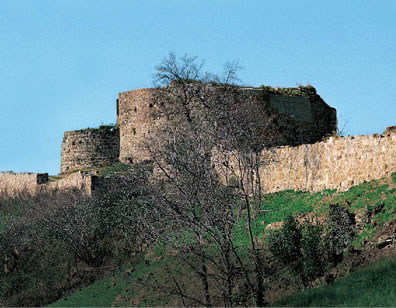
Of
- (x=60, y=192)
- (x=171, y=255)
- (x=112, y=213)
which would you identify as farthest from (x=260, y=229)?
(x=60, y=192)

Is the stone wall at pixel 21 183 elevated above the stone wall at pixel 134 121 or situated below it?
below

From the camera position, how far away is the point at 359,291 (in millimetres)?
13812

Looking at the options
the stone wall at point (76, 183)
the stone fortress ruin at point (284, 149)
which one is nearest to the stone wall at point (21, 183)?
the stone fortress ruin at point (284, 149)

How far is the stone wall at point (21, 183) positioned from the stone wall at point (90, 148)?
3163 millimetres

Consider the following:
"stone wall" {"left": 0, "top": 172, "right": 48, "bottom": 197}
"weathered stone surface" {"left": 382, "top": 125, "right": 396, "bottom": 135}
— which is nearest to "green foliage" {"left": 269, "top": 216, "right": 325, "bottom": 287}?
"weathered stone surface" {"left": 382, "top": 125, "right": 396, "bottom": 135}

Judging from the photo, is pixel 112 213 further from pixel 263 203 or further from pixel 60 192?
pixel 263 203

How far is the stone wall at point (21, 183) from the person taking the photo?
112 ft

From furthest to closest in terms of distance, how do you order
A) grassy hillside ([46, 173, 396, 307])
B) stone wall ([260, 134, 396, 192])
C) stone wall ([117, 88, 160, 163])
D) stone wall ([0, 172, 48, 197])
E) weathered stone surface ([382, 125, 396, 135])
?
1. stone wall ([117, 88, 160, 163])
2. stone wall ([0, 172, 48, 197])
3. weathered stone surface ([382, 125, 396, 135])
4. stone wall ([260, 134, 396, 192])
5. grassy hillside ([46, 173, 396, 307])

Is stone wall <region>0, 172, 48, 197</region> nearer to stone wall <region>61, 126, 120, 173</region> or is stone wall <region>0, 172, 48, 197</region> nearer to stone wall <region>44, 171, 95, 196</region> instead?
stone wall <region>44, 171, 95, 196</region>

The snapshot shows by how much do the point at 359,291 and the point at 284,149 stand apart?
40.9 ft

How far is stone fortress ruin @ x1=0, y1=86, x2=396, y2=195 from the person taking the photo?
72.3 ft

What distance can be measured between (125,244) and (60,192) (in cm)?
612

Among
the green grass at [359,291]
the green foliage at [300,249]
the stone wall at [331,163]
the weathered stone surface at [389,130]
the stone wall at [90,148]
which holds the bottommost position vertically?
the green grass at [359,291]

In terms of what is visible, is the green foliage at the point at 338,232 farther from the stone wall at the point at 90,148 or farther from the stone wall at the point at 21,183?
the stone wall at the point at 90,148
